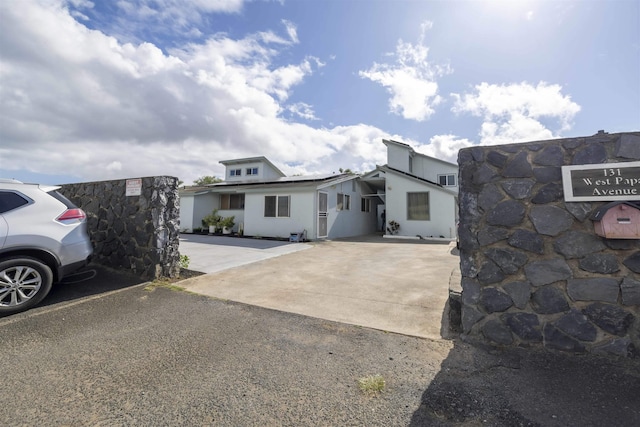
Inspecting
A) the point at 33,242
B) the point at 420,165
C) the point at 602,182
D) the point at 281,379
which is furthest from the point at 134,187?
the point at 420,165

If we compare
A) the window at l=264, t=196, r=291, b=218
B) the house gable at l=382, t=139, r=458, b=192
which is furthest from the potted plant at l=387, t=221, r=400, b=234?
the house gable at l=382, t=139, r=458, b=192

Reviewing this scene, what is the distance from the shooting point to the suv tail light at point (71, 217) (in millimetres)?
3993

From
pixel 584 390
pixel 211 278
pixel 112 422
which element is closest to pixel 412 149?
pixel 211 278

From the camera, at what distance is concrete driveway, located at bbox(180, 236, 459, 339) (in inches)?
140

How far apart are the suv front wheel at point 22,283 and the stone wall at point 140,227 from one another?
4.86 ft

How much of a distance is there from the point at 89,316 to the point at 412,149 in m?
21.9

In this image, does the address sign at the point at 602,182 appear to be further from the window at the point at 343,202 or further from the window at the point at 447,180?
the window at the point at 447,180

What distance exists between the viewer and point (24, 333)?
3.00 metres

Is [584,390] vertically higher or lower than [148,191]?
lower

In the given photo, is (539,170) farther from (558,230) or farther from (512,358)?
(512,358)

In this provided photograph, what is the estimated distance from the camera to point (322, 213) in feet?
42.7

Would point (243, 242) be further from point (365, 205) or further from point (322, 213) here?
point (365, 205)

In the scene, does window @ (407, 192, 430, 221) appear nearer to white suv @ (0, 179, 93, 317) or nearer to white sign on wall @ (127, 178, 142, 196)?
white sign on wall @ (127, 178, 142, 196)

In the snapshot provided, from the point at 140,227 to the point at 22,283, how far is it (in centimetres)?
187
